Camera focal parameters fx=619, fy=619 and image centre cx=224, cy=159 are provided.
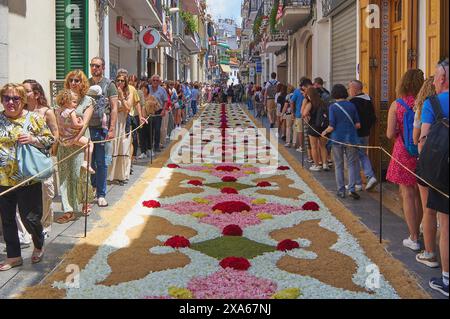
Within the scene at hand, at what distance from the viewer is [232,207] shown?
802cm

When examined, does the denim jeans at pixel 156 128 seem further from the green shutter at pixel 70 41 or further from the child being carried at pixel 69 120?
the child being carried at pixel 69 120

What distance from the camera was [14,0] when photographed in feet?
30.0

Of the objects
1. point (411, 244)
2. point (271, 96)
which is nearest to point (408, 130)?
point (411, 244)

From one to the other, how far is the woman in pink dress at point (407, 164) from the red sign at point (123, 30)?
1440 centimetres

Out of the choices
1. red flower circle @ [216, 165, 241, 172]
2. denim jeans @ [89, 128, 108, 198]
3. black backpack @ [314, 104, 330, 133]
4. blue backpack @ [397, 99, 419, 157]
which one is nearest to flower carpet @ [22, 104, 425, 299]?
denim jeans @ [89, 128, 108, 198]

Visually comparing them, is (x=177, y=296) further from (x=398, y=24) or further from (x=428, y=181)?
(x=398, y=24)

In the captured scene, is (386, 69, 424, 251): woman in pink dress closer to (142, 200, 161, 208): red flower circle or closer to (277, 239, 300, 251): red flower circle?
(277, 239, 300, 251): red flower circle

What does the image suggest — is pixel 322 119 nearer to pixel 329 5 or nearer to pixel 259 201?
pixel 259 201

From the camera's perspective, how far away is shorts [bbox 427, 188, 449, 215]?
471cm

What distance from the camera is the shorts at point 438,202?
471 cm

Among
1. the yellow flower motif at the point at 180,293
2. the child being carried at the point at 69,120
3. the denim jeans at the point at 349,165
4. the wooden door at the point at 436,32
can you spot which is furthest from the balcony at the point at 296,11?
the yellow flower motif at the point at 180,293

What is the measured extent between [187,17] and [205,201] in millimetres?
37013

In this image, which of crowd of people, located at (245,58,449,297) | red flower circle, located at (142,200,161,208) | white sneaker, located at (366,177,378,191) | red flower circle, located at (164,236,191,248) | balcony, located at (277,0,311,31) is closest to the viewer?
crowd of people, located at (245,58,449,297)

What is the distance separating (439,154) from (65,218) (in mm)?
4687
